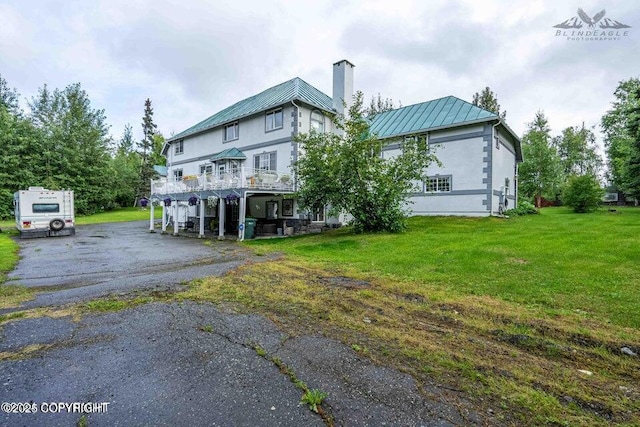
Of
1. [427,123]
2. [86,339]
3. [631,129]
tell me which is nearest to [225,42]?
[427,123]

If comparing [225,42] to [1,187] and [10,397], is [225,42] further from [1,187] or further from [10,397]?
[1,187]

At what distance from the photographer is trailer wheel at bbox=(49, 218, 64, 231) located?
58.9 ft

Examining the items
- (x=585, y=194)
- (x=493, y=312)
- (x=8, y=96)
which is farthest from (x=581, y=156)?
(x=8, y=96)

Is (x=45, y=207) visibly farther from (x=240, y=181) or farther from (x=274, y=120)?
(x=274, y=120)

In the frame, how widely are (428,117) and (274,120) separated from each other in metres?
10.0

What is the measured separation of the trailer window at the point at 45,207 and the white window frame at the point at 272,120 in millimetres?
13131

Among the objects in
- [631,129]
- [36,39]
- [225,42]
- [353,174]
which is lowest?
[353,174]

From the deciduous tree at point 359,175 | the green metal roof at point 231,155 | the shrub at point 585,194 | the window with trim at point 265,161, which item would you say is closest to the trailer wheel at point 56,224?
the green metal roof at point 231,155

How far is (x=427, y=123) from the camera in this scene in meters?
19.7

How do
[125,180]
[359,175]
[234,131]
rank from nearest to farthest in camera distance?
[359,175] < [234,131] < [125,180]

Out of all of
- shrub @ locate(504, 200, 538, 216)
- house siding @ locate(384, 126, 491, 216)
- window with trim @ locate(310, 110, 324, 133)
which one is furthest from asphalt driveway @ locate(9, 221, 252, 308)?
shrub @ locate(504, 200, 538, 216)

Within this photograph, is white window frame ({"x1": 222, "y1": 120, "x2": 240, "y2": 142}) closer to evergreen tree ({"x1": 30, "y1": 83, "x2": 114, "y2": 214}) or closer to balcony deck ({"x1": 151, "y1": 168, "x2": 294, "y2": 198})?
balcony deck ({"x1": 151, "y1": 168, "x2": 294, "y2": 198})

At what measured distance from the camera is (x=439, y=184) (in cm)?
1916

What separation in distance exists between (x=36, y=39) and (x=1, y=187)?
79.0ft
